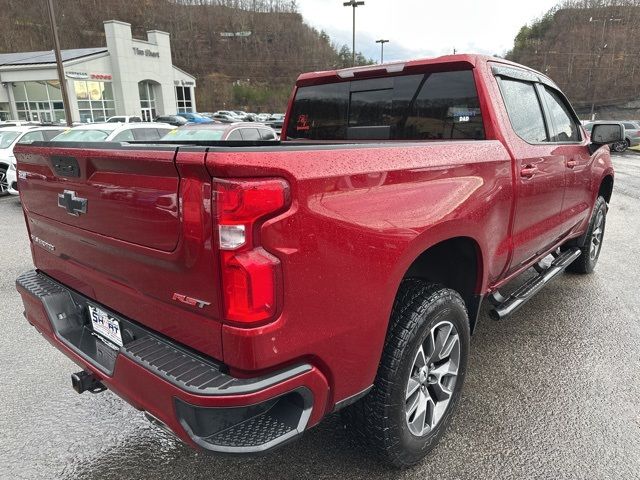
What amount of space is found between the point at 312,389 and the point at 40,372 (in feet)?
8.31

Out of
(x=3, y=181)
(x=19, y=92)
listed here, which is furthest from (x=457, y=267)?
(x=19, y=92)

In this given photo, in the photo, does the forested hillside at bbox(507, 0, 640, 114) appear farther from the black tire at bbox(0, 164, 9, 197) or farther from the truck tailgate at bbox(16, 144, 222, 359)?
the truck tailgate at bbox(16, 144, 222, 359)

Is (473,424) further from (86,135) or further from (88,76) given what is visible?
(88,76)

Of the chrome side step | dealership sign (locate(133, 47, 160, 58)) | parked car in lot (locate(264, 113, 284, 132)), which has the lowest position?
parked car in lot (locate(264, 113, 284, 132))

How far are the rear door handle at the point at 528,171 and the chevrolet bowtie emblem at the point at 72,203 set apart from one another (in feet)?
7.94

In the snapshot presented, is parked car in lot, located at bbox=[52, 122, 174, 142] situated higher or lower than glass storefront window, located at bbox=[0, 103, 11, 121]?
higher

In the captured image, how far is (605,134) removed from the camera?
164 inches

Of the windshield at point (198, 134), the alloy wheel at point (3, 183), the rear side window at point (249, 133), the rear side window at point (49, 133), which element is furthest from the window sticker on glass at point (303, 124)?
the rear side window at point (49, 133)

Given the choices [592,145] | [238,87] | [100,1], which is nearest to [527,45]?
[238,87]

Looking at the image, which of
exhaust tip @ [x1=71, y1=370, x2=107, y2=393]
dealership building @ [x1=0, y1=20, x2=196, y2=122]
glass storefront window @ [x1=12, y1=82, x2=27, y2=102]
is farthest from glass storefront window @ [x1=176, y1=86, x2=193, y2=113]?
exhaust tip @ [x1=71, y1=370, x2=107, y2=393]

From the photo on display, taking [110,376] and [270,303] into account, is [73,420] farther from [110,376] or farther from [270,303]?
[270,303]

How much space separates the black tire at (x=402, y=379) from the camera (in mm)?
1997

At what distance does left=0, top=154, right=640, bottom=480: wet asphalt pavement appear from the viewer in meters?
2.29

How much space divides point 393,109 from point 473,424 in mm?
2133
